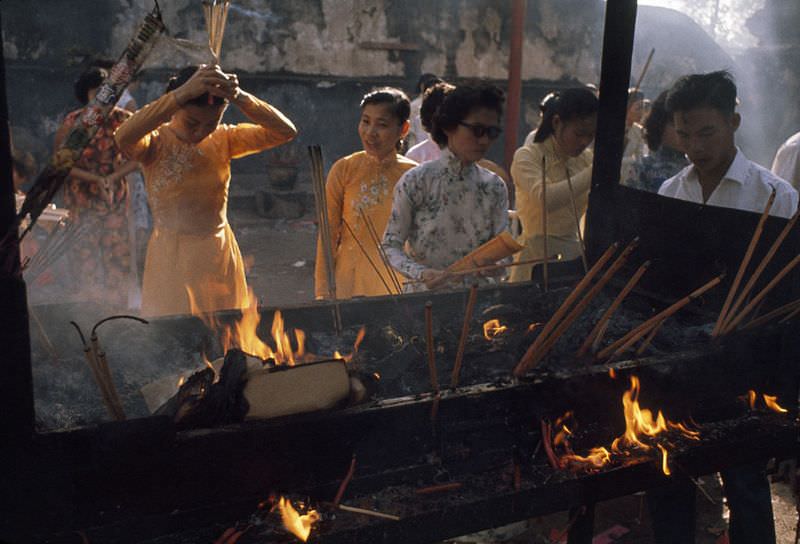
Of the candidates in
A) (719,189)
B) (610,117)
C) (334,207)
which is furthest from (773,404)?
(334,207)

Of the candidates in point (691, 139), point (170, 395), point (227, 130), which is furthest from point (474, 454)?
point (227, 130)

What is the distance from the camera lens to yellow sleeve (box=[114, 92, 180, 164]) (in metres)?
3.27

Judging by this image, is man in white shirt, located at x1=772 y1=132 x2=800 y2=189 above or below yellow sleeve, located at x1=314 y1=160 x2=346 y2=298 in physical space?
above

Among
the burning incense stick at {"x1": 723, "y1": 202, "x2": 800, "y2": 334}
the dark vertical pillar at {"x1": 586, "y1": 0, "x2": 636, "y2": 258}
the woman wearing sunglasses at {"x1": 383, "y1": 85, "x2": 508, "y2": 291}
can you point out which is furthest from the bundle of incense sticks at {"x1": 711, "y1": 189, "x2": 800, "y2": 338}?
the woman wearing sunglasses at {"x1": 383, "y1": 85, "x2": 508, "y2": 291}

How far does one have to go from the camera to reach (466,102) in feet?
11.6

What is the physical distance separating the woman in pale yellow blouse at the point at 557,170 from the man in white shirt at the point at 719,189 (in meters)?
0.71

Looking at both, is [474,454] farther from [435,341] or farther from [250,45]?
[250,45]

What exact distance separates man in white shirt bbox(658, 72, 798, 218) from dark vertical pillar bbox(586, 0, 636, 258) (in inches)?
9.9

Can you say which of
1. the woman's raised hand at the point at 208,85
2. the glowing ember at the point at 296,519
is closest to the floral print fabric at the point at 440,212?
the woman's raised hand at the point at 208,85

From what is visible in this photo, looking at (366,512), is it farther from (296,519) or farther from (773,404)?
(773,404)

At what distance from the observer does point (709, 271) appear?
314 centimetres

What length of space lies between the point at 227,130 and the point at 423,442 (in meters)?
2.31

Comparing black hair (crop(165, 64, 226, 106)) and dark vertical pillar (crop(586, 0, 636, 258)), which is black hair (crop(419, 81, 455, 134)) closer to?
dark vertical pillar (crop(586, 0, 636, 258))

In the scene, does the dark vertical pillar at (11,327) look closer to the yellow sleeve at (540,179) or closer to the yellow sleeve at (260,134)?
the yellow sleeve at (260,134)
